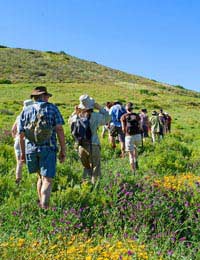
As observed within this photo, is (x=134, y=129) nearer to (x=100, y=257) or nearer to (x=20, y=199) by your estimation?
(x=20, y=199)

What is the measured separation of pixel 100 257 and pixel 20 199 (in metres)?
2.63

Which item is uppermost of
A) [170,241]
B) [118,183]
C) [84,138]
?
[84,138]

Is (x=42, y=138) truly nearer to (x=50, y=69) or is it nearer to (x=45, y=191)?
(x=45, y=191)

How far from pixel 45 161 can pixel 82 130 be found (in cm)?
155

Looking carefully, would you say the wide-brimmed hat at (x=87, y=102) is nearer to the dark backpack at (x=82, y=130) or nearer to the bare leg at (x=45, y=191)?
the dark backpack at (x=82, y=130)

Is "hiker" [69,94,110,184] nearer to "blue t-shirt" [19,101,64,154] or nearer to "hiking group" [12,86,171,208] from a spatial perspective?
"hiking group" [12,86,171,208]

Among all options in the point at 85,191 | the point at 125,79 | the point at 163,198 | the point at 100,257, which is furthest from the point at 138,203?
the point at 125,79

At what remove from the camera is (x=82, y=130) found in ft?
25.4

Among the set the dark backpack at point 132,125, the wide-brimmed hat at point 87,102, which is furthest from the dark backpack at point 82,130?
the dark backpack at point 132,125

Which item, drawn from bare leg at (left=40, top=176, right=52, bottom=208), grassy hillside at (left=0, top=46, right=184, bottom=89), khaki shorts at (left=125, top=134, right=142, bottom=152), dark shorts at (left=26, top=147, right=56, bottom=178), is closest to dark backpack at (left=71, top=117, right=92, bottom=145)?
dark shorts at (left=26, top=147, right=56, bottom=178)

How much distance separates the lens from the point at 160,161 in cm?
1138

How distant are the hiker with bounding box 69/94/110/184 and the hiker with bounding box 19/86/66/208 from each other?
4.21 ft

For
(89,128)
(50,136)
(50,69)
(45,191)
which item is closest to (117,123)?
(89,128)

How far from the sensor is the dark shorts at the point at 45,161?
630cm
